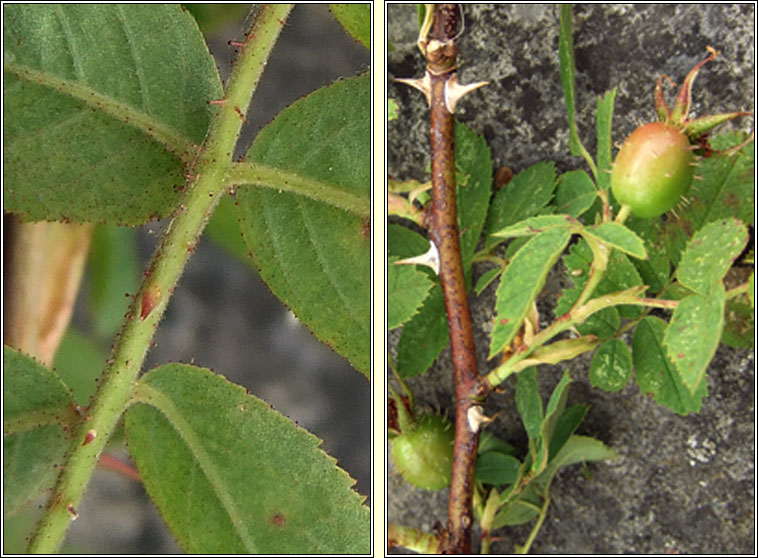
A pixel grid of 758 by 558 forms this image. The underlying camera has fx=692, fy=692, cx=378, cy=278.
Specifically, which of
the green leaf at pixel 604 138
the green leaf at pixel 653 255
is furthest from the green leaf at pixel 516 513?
the green leaf at pixel 604 138

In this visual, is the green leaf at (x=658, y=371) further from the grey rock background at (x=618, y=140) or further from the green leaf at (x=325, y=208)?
the green leaf at (x=325, y=208)

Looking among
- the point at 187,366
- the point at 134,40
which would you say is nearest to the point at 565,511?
the point at 187,366

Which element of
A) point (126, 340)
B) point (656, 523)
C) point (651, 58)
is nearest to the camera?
point (126, 340)

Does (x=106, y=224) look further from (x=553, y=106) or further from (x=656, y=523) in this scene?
(x=656, y=523)

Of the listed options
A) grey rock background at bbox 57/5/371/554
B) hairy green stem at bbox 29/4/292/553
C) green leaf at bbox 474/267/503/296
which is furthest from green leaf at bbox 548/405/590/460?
hairy green stem at bbox 29/4/292/553

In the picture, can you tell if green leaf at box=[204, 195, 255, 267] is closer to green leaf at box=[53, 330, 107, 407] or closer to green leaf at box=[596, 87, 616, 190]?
green leaf at box=[53, 330, 107, 407]

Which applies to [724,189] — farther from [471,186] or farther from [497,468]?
[497,468]

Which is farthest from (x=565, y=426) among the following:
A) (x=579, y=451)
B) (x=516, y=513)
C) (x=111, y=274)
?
(x=111, y=274)
